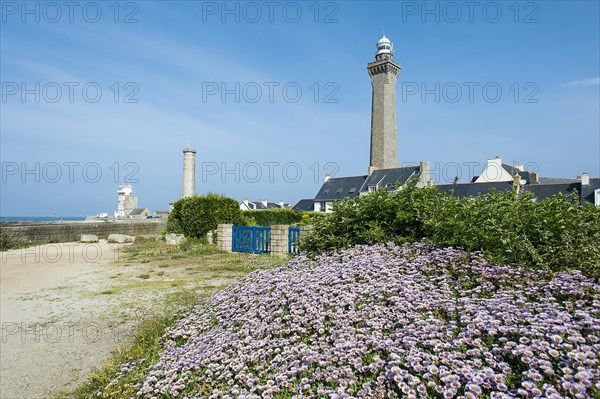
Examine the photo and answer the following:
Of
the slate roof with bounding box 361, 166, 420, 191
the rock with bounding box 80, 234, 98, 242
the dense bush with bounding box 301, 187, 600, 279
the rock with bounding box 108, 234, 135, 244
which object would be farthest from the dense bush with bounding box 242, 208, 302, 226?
the slate roof with bounding box 361, 166, 420, 191

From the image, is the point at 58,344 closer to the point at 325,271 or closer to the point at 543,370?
the point at 325,271

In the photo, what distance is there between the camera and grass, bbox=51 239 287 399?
134 inches

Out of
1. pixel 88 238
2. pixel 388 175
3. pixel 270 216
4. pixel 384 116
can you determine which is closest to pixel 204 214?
pixel 88 238

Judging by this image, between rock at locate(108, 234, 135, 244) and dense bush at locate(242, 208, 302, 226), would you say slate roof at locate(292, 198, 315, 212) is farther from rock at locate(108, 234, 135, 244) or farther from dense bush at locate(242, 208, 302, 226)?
rock at locate(108, 234, 135, 244)

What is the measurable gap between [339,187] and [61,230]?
3757 cm

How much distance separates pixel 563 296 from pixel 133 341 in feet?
14.2

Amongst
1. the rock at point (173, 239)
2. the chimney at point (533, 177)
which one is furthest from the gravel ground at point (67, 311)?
the chimney at point (533, 177)

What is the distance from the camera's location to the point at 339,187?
51.5 meters

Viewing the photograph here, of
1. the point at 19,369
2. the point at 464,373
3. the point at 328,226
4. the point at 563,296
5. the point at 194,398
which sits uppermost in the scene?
the point at 328,226

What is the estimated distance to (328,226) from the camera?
222 inches

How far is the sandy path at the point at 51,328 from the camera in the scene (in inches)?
151

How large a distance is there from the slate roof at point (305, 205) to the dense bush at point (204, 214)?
3528cm

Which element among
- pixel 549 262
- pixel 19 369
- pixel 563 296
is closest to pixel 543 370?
pixel 563 296

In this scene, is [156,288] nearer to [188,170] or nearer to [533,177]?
[188,170]
